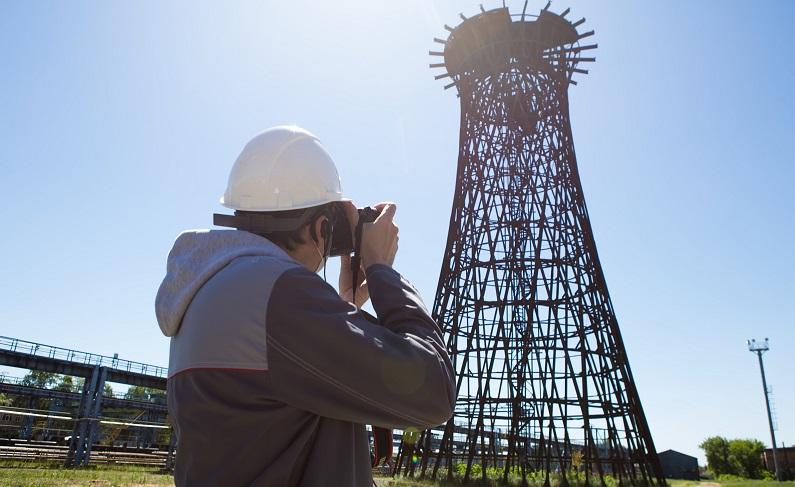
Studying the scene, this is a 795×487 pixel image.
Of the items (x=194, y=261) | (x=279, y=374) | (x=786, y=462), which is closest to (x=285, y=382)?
(x=279, y=374)

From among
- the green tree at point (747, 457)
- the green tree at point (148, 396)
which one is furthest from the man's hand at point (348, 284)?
the green tree at point (747, 457)

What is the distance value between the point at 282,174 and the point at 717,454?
5866 cm

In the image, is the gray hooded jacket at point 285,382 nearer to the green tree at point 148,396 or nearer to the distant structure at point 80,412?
the distant structure at point 80,412

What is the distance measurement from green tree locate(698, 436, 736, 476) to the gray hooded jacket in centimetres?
5590

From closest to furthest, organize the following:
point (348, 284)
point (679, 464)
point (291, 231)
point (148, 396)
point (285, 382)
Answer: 1. point (285, 382)
2. point (291, 231)
3. point (348, 284)
4. point (679, 464)
5. point (148, 396)

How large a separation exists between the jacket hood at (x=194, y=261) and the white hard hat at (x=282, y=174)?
192 millimetres

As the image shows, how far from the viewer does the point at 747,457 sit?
45.3 meters

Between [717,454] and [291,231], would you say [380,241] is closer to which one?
[291,231]

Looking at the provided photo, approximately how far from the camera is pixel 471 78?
696 inches

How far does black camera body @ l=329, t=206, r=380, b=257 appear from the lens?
5.43 ft

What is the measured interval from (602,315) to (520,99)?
674 centimetres

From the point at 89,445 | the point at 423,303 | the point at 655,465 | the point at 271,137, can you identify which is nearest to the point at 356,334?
the point at 423,303

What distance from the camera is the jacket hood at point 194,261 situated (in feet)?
4.32

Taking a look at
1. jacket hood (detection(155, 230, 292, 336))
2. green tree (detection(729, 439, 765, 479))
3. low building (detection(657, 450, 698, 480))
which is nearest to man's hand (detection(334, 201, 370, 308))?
jacket hood (detection(155, 230, 292, 336))
